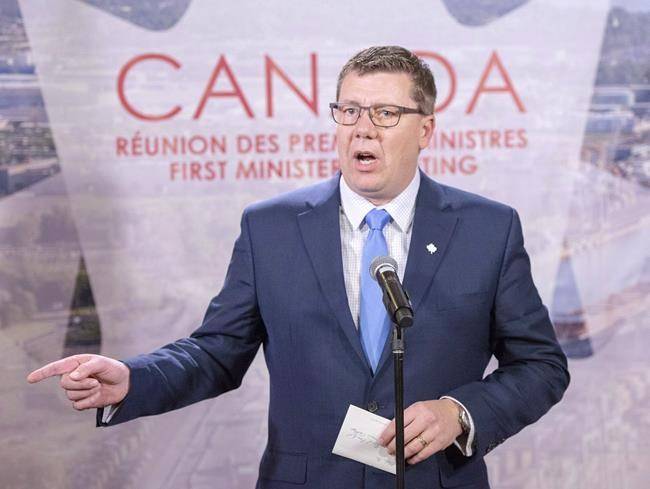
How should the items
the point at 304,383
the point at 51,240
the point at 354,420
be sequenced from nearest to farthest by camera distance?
1. the point at 354,420
2. the point at 304,383
3. the point at 51,240

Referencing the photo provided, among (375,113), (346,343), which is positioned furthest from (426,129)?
(346,343)

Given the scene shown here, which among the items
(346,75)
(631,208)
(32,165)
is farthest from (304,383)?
(631,208)

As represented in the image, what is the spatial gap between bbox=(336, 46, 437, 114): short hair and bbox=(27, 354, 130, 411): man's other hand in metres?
0.82

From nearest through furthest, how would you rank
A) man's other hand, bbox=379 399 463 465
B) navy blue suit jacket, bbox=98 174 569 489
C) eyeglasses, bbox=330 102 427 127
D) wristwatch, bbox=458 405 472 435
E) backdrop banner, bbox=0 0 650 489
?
man's other hand, bbox=379 399 463 465, wristwatch, bbox=458 405 472 435, navy blue suit jacket, bbox=98 174 569 489, eyeglasses, bbox=330 102 427 127, backdrop banner, bbox=0 0 650 489

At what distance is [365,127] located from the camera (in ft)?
6.98

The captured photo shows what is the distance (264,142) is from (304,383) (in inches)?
62.0

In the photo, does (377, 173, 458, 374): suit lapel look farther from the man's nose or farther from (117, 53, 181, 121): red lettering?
(117, 53, 181, 121): red lettering

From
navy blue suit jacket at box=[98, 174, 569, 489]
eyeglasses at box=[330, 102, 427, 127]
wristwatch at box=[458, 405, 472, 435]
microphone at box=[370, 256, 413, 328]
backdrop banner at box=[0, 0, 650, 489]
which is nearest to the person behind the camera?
microphone at box=[370, 256, 413, 328]

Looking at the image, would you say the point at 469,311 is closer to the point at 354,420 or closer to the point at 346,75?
the point at 354,420

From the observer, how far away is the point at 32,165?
3.42 meters

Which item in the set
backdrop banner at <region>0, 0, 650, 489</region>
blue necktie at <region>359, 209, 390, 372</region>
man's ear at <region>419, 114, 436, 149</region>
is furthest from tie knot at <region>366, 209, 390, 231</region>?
backdrop banner at <region>0, 0, 650, 489</region>

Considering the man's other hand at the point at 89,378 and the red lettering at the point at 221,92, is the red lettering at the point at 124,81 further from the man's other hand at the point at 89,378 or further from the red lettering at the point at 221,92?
the man's other hand at the point at 89,378

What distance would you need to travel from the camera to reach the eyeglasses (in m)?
2.14

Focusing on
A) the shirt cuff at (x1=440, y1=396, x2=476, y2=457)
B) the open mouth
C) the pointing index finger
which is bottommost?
the shirt cuff at (x1=440, y1=396, x2=476, y2=457)
